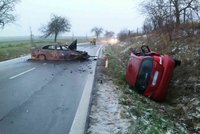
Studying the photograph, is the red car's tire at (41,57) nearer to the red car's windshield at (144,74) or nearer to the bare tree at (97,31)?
the red car's windshield at (144,74)

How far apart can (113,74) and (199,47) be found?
4.25m

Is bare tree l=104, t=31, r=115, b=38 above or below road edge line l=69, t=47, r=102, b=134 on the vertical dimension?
below

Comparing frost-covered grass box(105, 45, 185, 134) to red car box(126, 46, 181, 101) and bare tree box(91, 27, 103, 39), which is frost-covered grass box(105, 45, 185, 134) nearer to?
red car box(126, 46, 181, 101)

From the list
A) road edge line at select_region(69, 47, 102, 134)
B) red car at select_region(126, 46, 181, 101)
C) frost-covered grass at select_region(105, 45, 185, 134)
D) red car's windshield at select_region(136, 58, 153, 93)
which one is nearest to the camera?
road edge line at select_region(69, 47, 102, 134)

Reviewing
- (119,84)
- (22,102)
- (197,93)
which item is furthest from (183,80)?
(22,102)

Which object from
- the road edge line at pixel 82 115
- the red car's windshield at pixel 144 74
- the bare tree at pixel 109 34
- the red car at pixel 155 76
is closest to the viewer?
the road edge line at pixel 82 115

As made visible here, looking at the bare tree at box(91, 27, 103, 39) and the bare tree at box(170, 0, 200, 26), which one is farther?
the bare tree at box(91, 27, 103, 39)

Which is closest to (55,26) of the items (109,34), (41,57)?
(41,57)

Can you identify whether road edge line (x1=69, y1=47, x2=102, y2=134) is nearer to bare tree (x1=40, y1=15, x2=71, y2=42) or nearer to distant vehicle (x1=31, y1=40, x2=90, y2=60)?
distant vehicle (x1=31, y1=40, x2=90, y2=60)

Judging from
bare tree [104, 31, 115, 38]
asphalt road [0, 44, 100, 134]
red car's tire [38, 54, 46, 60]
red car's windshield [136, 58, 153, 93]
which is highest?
red car's windshield [136, 58, 153, 93]

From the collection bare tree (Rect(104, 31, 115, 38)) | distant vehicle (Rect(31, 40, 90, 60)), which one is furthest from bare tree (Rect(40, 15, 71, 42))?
bare tree (Rect(104, 31, 115, 38))

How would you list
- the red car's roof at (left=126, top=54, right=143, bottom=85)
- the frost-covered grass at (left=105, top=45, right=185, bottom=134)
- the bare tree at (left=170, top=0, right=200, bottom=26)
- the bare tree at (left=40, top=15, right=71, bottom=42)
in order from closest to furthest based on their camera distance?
the frost-covered grass at (left=105, top=45, right=185, bottom=134) → the red car's roof at (left=126, top=54, right=143, bottom=85) → the bare tree at (left=170, top=0, right=200, bottom=26) → the bare tree at (left=40, top=15, right=71, bottom=42)

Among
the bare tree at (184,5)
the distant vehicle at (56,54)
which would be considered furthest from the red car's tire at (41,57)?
the bare tree at (184,5)

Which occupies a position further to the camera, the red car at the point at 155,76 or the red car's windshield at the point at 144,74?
the red car's windshield at the point at 144,74
